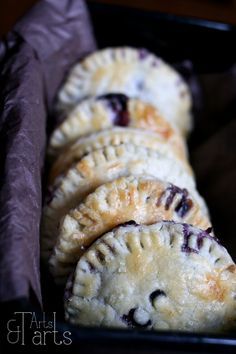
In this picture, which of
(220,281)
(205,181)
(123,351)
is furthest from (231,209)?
(123,351)

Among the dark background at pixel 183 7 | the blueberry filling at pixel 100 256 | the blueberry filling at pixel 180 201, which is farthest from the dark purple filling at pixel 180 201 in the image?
the dark background at pixel 183 7

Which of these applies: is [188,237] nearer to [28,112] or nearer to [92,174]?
[92,174]

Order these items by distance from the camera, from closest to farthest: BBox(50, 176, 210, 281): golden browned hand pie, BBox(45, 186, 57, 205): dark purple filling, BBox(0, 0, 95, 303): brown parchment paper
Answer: BBox(0, 0, 95, 303): brown parchment paper → BBox(50, 176, 210, 281): golden browned hand pie → BBox(45, 186, 57, 205): dark purple filling

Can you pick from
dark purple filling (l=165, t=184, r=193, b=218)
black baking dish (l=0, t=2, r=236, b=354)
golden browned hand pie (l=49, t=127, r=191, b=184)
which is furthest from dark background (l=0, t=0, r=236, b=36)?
dark purple filling (l=165, t=184, r=193, b=218)

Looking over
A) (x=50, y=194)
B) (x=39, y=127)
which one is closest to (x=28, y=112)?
(x=39, y=127)

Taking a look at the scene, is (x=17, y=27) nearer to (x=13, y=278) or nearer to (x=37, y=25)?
(x=37, y=25)

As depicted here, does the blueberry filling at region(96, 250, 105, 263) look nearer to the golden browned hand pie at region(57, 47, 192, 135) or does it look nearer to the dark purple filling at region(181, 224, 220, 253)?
the dark purple filling at region(181, 224, 220, 253)
